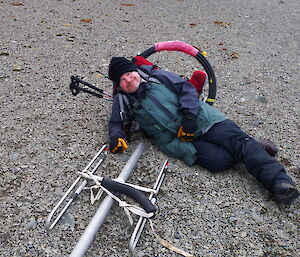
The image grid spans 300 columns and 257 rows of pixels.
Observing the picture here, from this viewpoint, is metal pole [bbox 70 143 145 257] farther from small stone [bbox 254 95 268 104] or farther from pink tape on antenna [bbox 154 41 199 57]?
small stone [bbox 254 95 268 104]

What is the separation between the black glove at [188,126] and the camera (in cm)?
381

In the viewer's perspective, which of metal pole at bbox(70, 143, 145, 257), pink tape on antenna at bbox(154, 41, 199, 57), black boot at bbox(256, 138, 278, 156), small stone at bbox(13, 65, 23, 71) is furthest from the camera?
small stone at bbox(13, 65, 23, 71)

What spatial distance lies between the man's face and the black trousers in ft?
3.22

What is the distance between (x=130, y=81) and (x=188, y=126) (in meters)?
0.84

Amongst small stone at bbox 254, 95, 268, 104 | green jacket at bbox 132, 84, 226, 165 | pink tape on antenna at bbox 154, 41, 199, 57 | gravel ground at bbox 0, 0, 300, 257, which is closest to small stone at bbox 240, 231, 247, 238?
gravel ground at bbox 0, 0, 300, 257

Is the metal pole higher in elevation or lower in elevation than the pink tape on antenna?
lower

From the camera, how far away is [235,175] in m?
3.84

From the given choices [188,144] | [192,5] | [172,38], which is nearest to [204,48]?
[172,38]

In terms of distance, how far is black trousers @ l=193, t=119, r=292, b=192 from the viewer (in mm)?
3537

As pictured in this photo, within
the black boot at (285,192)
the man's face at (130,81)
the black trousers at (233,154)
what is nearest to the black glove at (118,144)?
the man's face at (130,81)

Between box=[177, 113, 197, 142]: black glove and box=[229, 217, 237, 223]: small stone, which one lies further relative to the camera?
box=[177, 113, 197, 142]: black glove

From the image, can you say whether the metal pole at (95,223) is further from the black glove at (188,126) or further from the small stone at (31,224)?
the black glove at (188,126)

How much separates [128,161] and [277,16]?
26.2 ft

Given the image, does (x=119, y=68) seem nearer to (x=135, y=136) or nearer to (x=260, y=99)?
(x=135, y=136)
